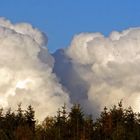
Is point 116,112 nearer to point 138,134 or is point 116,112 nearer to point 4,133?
point 138,134

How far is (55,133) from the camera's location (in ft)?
431

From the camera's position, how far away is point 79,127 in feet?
454

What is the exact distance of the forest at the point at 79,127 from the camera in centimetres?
12988

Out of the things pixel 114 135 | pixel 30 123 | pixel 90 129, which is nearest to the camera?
pixel 114 135

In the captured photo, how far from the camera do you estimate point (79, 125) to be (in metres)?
139

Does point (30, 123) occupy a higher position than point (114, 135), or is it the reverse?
point (30, 123)

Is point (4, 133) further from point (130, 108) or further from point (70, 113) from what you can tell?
point (130, 108)

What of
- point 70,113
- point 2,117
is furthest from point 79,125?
point 2,117

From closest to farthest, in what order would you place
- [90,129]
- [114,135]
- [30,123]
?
1. [114,135]
2. [90,129]
3. [30,123]

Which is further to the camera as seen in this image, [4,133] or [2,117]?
[2,117]

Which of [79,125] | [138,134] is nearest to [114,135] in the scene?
[138,134]

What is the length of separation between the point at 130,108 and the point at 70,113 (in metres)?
13.9

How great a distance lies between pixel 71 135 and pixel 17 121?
19.4 m

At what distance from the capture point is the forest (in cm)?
12988
